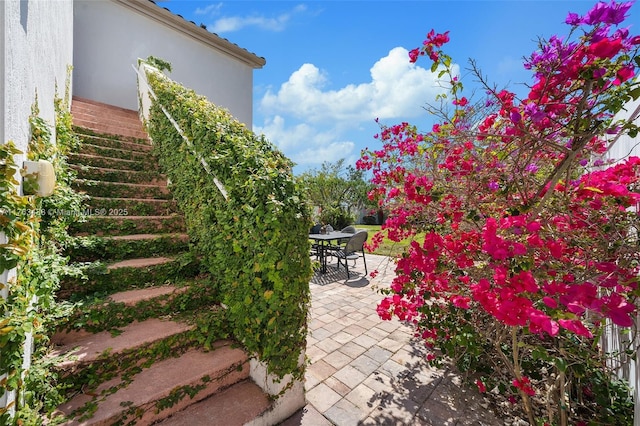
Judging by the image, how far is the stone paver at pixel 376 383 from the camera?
2.10 meters

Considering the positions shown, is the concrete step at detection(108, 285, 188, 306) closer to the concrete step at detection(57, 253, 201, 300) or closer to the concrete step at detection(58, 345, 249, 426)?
the concrete step at detection(57, 253, 201, 300)

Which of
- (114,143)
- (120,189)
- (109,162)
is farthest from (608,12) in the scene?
(114,143)

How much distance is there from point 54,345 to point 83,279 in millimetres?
545

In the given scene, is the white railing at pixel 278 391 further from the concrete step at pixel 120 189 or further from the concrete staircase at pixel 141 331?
the concrete step at pixel 120 189

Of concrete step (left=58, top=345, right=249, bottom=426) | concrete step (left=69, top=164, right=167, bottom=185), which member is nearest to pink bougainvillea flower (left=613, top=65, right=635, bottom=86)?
concrete step (left=58, top=345, right=249, bottom=426)

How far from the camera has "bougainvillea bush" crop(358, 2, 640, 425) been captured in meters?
1.29

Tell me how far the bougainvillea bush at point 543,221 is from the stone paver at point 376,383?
1.06ft

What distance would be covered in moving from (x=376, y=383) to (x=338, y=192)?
15.5m

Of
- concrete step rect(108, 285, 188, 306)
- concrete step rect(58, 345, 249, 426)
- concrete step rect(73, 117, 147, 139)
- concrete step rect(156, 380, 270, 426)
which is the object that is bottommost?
concrete step rect(156, 380, 270, 426)

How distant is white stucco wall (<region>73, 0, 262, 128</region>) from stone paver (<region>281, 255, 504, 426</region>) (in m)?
8.50

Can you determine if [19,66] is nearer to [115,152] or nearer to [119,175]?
[119,175]

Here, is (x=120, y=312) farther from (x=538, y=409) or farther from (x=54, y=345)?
(x=538, y=409)

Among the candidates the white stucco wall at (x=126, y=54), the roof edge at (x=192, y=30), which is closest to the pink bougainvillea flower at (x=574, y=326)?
the white stucco wall at (x=126, y=54)

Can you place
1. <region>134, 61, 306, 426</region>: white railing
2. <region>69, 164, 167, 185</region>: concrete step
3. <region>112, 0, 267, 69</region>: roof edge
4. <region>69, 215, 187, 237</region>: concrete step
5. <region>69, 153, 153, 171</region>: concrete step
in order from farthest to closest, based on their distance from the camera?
<region>112, 0, 267, 69</region>: roof edge, <region>69, 153, 153, 171</region>: concrete step, <region>69, 164, 167, 185</region>: concrete step, <region>69, 215, 187, 237</region>: concrete step, <region>134, 61, 306, 426</region>: white railing
